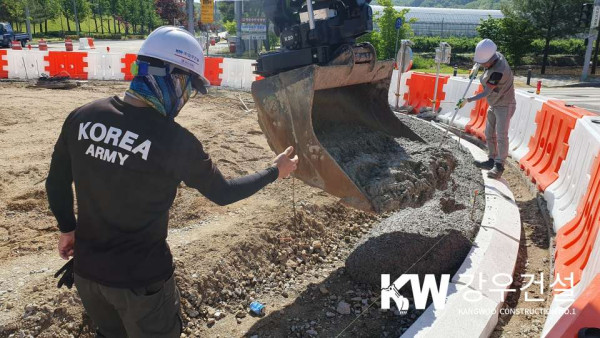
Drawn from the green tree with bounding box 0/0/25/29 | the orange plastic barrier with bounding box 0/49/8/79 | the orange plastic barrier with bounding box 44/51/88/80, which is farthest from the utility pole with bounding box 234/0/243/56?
the green tree with bounding box 0/0/25/29

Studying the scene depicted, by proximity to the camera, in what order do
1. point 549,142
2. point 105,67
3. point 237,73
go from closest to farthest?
point 549,142 → point 237,73 → point 105,67

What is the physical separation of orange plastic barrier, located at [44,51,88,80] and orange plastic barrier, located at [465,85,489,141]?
474 inches

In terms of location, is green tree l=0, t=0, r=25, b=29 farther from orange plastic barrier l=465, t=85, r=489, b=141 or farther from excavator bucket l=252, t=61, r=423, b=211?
excavator bucket l=252, t=61, r=423, b=211

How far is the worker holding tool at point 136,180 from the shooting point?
7.45 feet

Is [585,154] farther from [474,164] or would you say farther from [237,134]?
[237,134]

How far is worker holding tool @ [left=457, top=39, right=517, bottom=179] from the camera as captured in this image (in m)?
6.50

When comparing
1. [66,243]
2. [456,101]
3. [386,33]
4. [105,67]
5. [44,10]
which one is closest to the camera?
[66,243]

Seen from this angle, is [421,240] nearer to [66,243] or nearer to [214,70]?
[66,243]

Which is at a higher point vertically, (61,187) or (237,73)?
(61,187)

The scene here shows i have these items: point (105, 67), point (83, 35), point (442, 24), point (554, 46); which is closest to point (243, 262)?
point (105, 67)

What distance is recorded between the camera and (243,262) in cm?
443

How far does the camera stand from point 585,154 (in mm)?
4809

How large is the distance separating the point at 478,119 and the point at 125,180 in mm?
8248

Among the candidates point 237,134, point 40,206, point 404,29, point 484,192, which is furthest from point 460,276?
point 404,29
